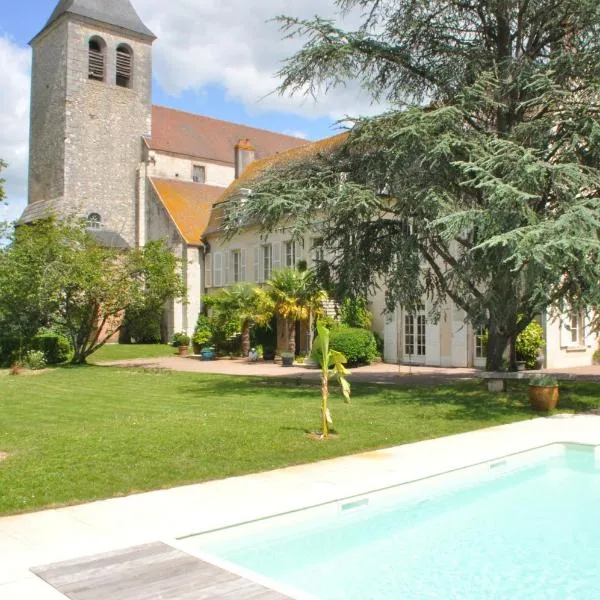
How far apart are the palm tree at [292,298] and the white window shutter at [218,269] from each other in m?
7.68

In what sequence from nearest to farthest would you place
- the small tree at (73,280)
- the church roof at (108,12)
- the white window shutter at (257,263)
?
the small tree at (73,280)
the white window shutter at (257,263)
the church roof at (108,12)

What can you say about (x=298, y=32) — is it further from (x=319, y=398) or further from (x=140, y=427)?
(x=140, y=427)

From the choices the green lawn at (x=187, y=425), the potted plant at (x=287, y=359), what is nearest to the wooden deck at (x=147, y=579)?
the green lawn at (x=187, y=425)

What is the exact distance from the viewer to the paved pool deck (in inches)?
188

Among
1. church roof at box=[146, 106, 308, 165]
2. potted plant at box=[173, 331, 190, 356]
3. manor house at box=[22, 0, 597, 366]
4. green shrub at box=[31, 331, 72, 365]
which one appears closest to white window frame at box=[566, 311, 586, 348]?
manor house at box=[22, 0, 597, 366]

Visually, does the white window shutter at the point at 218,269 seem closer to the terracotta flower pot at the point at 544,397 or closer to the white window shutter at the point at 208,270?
the white window shutter at the point at 208,270

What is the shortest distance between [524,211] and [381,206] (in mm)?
3496

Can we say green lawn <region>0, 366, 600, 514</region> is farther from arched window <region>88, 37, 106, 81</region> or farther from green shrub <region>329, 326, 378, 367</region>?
arched window <region>88, 37, 106, 81</region>

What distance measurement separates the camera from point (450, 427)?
10547 mm

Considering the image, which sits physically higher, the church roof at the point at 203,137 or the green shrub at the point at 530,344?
the church roof at the point at 203,137

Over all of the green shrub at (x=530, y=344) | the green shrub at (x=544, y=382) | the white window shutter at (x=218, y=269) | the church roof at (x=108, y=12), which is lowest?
the green shrub at (x=544, y=382)

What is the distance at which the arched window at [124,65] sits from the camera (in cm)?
3968

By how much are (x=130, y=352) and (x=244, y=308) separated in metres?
6.47

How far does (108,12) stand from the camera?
39.5 m
